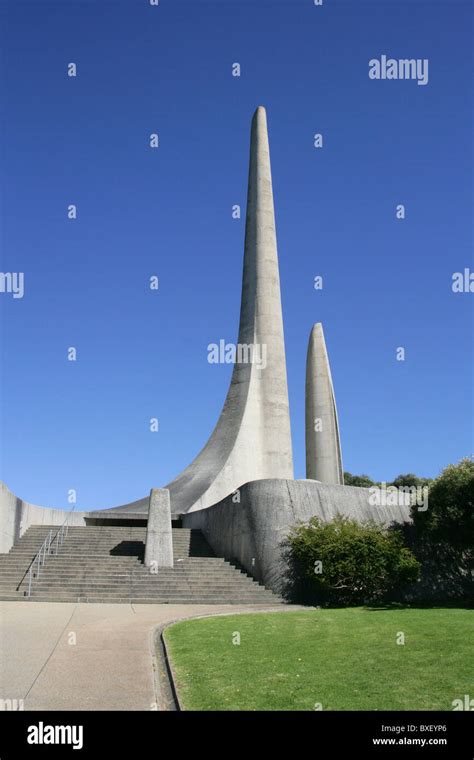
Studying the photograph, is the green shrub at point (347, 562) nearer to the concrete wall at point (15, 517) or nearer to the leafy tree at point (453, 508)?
the leafy tree at point (453, 508)

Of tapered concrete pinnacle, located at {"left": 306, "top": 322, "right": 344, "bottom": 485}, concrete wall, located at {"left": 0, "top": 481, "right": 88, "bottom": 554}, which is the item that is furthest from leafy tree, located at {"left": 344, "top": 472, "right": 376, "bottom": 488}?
concrete wall, located at {"left": 0, "top": 481, "right": 88, "bottom": 554}

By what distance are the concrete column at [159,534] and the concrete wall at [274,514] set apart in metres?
1.74

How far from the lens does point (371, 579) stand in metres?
13.0

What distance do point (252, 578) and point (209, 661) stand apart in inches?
326

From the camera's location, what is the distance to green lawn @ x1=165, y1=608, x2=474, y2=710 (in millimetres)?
4871

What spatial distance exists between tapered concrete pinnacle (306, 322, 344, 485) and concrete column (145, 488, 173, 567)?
39.4 ft

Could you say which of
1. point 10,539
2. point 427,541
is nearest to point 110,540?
point 10,539

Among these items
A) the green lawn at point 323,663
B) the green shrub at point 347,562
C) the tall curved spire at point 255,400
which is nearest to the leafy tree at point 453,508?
the green shrub at point 347,562

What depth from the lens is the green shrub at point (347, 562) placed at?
12.7 metres

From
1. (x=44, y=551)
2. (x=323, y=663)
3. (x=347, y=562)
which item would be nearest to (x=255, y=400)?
(x=44, y=551)

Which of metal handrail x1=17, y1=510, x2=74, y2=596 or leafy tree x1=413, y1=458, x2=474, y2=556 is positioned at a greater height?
leafy tree x1=413, y1=458, x2=474, y2=556

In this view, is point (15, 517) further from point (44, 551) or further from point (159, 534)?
point (159, 534)

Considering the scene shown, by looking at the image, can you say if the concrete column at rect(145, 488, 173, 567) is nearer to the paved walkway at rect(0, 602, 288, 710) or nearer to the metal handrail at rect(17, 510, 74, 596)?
the metal handrail at rect(17, 510, 74, 596)
